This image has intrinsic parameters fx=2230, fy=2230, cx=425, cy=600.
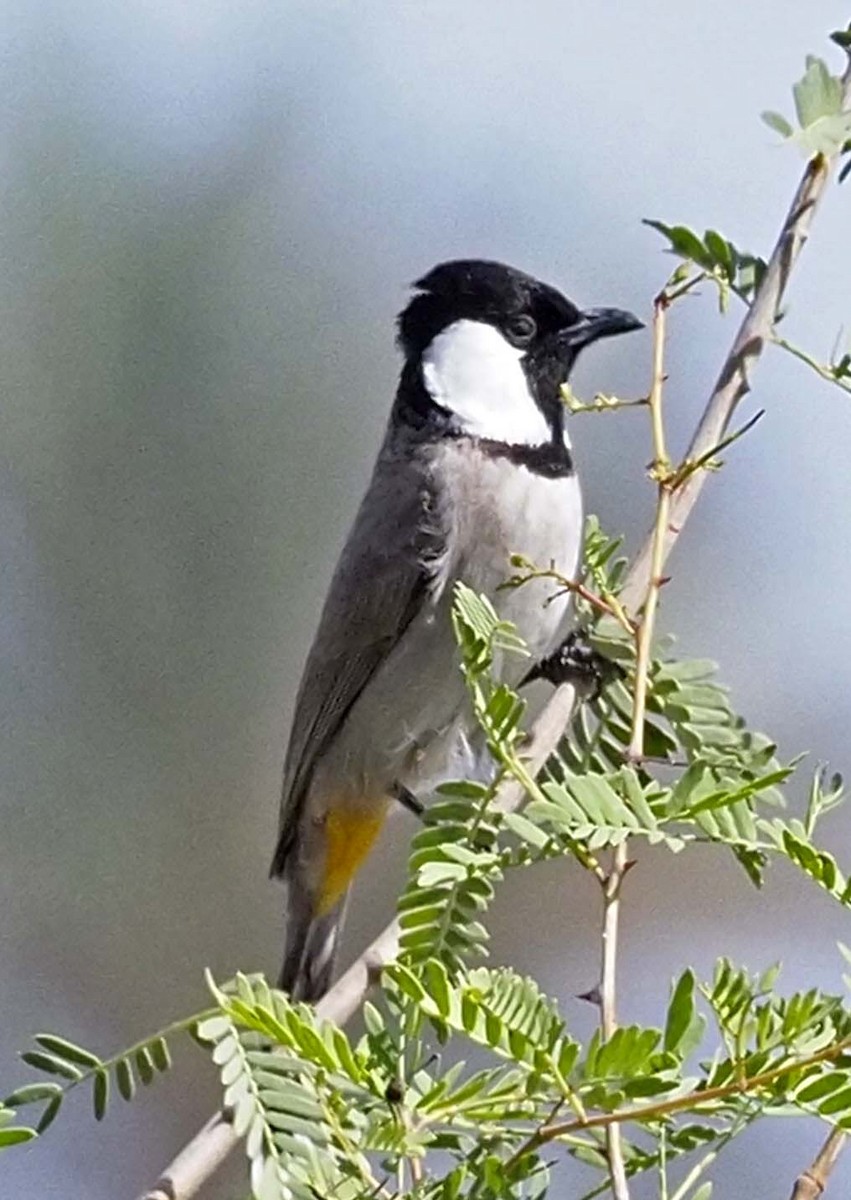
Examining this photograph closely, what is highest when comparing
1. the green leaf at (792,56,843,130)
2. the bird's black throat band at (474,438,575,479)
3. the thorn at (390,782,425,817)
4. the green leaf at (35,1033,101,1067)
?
the green leaf at (792,56,843,130)

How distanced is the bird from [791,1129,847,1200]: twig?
1.36 m

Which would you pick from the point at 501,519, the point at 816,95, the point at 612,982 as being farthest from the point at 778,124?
the point at 501,519

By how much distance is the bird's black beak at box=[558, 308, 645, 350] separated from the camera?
2.25 metres

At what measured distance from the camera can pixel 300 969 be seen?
221cm

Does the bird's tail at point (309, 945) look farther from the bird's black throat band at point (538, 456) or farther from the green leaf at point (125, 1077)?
the green leaf at point (125, 1077)

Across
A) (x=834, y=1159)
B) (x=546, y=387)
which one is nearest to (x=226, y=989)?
(x=834, y=1159)

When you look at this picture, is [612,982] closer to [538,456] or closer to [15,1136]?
[15,1136]

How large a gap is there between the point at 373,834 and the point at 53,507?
2.95 feet

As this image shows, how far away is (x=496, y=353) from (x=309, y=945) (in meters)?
0.63

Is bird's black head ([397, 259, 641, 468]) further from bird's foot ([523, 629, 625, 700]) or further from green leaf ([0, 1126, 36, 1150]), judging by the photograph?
green leaf ([0, 1126, 36, 1150])

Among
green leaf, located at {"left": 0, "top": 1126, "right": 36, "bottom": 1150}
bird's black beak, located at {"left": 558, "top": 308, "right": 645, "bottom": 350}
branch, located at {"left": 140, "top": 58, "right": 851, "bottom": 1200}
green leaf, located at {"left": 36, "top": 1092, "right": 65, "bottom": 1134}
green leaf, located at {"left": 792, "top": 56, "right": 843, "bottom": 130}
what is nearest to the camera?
green leaf, located at {"left": 0, "top": 1126, "right": 36, "bottom": 1150}

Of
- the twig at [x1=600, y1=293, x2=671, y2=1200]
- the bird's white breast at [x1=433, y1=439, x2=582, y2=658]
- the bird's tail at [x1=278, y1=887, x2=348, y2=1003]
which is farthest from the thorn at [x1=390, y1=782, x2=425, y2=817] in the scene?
the twig at [x1=600, y1=293, x2=671, y2=1200]

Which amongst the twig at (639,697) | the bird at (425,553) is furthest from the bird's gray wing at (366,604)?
the twig at (639,697)

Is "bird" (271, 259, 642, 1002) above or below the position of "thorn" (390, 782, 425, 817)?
above
